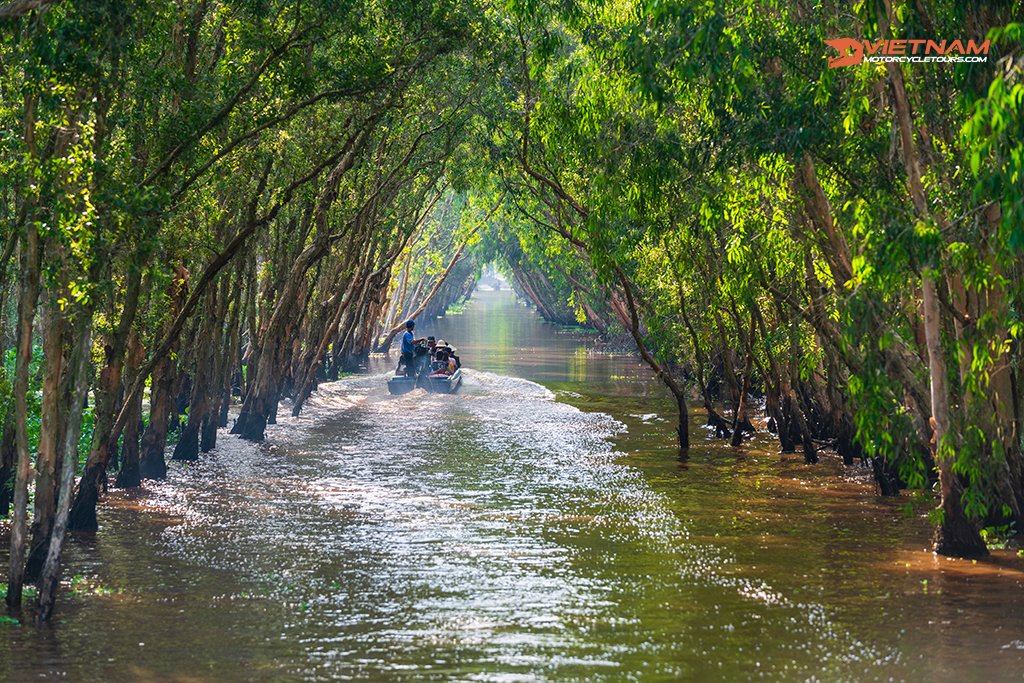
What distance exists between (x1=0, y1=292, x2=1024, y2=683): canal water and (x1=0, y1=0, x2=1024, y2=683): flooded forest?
2.2 inches

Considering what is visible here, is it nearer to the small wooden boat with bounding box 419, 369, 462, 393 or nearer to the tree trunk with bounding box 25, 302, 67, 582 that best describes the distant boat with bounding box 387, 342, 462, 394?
the small wooden boat with bounding box 419, 369, 462, 393

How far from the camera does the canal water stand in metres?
9.45

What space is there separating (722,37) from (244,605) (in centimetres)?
717

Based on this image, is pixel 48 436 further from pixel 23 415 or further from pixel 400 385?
pixel 400 385

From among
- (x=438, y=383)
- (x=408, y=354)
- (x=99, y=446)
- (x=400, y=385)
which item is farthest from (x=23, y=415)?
(x=408, y=354)

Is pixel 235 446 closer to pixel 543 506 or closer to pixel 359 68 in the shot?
pixel 543 506

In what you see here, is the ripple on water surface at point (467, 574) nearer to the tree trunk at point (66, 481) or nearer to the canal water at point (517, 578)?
the canal water at point (517, 578)

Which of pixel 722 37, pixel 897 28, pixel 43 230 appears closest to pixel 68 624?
pixel 43 230

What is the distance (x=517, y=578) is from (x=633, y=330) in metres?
9.41

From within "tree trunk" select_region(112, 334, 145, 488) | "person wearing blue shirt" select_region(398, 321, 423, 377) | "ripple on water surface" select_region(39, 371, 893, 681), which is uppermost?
"person wearing blue shirt" select_region(398, 321, 423, 377)

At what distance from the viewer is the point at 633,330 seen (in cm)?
2114

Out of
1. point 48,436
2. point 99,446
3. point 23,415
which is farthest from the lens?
point 99,446

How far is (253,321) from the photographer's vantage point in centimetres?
2369

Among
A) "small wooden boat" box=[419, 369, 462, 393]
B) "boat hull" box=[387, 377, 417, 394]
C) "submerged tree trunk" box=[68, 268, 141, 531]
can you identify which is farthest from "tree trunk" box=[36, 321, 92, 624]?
"small wooden boat" box=[419, 369, 462, 393]
